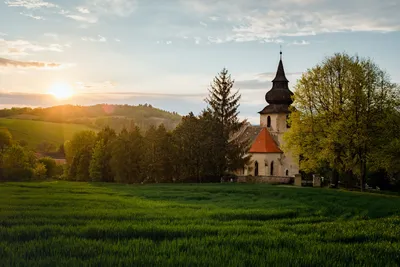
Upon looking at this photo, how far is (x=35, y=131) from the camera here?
375ft

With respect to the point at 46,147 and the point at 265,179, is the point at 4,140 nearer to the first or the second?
the point at 46,147

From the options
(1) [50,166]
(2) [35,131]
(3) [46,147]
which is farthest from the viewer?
(2) [35,131]

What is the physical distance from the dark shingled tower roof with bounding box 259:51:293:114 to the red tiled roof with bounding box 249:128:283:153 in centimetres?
444

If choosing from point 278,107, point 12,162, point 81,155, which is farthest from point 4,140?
point 278,107

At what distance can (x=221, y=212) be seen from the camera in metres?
19.0

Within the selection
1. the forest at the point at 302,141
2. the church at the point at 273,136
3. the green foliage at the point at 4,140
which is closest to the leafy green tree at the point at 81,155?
the forest at the point at 302,141

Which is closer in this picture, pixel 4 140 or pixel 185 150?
pixel 185 150

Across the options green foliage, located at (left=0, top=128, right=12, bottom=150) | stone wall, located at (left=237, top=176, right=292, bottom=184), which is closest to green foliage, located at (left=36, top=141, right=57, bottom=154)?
green foliage, located at (left=0, top=128, right=12, bottom=150)

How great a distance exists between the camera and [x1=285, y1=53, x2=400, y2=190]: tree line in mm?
42656

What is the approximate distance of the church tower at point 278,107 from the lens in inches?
2857

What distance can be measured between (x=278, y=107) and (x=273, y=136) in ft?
16.1

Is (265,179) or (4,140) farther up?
(4,140)

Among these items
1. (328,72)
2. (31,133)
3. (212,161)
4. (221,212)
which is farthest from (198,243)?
(31,133)

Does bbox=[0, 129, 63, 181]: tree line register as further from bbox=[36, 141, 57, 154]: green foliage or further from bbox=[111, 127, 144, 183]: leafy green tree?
bbox=[36, 141, 57, 154]: green foliage
